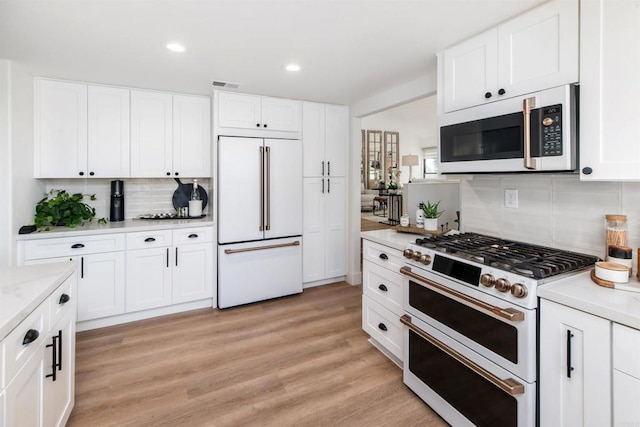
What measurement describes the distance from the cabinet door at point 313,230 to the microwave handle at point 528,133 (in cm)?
258

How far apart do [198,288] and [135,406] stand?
1.50 m

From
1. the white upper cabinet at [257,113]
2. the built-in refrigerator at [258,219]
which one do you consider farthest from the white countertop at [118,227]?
the white upper cabinet at [257,113]

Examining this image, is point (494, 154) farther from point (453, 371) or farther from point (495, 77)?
point (453, 371)

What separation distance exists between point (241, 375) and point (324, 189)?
240cm

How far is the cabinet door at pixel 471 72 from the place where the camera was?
193 centimetres

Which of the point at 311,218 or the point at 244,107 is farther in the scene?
the point at 311,218

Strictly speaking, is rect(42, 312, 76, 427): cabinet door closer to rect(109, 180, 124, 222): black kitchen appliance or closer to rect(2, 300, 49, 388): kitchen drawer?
rect(2, 300, 49, 388): kitchen drawer

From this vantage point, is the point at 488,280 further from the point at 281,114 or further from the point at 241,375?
the point at 281,114

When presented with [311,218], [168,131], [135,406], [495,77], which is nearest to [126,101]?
[168,131]

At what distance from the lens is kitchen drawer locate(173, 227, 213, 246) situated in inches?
129

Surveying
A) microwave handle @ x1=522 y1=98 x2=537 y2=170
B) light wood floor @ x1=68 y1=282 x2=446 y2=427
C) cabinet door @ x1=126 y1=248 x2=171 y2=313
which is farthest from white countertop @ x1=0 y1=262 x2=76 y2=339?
microwave handle @ x1=522 y1=98 x2=537 y2=170

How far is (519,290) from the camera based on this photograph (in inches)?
54.5

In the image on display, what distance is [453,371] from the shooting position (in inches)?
68.4

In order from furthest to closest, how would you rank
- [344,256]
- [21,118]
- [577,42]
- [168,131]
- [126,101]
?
[344,256], [168,131], [126,101], [21,118], [577,42]
